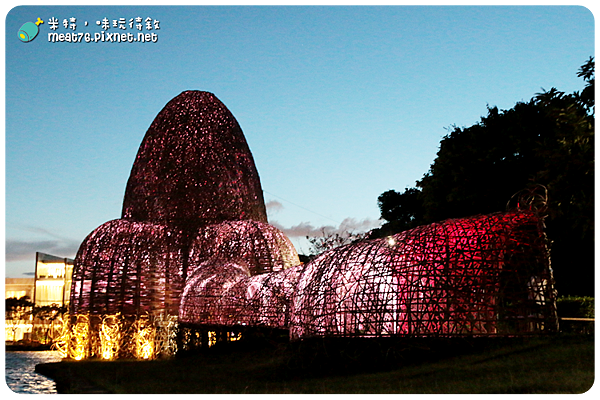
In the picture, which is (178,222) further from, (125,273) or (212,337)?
(212,337)

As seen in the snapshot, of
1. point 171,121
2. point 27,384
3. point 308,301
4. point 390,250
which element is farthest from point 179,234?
point 390,250

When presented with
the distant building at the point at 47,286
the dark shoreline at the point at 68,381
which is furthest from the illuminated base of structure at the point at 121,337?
the distant building at the point at 47,286

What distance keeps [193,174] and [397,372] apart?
10.8m

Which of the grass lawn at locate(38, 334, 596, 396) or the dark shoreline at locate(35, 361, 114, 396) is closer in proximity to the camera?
the grass lawn at locate(38, 334, 596, 396)

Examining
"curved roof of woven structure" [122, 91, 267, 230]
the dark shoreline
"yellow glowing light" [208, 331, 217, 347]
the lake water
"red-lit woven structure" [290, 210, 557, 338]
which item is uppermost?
"curved roof of woven structure" [122, 91, 267, 230]

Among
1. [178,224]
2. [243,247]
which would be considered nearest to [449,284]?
[243,247]

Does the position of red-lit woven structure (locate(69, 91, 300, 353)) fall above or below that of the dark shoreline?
above

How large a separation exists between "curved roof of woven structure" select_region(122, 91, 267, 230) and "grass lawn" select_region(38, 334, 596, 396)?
255 inches

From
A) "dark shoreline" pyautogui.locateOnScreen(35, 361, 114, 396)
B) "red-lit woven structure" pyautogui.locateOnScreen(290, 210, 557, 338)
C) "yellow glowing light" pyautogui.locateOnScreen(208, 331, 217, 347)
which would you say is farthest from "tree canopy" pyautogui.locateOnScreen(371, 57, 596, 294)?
"dark shoreline" pyautogui.locateOnScreen(35, 361, 114, 396)

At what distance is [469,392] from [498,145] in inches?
527

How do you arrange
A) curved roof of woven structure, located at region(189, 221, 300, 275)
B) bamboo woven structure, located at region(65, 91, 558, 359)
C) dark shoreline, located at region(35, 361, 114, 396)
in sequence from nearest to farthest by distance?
1. bamboo woven structure, located at region(65, 91, 558, 359)
2. dark shoreline, located at region(35, 361, 114, 396)
3. curved roof of woven structure, located at region(189, 221, 300, 275)

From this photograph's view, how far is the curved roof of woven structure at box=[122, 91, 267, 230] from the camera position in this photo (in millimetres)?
19375

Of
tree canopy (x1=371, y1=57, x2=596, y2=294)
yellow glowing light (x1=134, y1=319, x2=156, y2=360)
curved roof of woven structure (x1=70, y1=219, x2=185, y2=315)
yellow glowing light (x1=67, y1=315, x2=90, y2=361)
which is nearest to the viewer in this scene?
tree canopy (x1=371, y1=57, x2=596, y2=294)

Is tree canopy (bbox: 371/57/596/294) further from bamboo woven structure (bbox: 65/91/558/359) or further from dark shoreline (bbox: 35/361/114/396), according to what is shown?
dark shoreline (bbox: 35/361/114/396)
